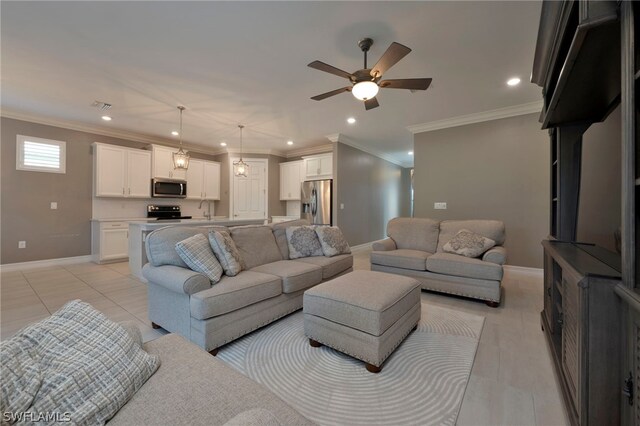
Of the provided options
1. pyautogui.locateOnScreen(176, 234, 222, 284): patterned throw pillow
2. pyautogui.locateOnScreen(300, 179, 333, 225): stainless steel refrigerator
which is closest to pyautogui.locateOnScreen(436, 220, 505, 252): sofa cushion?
pyautogui.locateOnScreen(300, 179, 333, 225): stainless steel refrigerator

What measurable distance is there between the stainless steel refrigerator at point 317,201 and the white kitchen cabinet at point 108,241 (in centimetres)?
381

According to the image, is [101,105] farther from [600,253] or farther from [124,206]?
[600,253]

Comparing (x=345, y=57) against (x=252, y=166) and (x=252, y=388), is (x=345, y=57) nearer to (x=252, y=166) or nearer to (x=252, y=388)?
(x=252, y=388)

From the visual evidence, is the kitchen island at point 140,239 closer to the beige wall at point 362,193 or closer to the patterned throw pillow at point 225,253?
the patterned throw pillow at point 225,253

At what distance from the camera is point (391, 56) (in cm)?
210

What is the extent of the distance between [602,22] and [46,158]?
7.05 metres

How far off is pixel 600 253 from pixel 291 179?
6.02m

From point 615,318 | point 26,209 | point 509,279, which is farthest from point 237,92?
point 509,279

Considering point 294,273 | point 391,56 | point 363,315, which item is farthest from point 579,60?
point 294,273

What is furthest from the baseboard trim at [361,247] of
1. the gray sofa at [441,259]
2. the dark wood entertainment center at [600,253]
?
the dark wood entertainment center at [600,253]

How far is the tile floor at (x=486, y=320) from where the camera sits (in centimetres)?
143

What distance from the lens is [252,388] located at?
0.87 meters

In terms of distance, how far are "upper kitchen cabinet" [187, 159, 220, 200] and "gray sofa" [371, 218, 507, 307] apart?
15.9ft

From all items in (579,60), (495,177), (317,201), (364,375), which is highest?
(579,60)
